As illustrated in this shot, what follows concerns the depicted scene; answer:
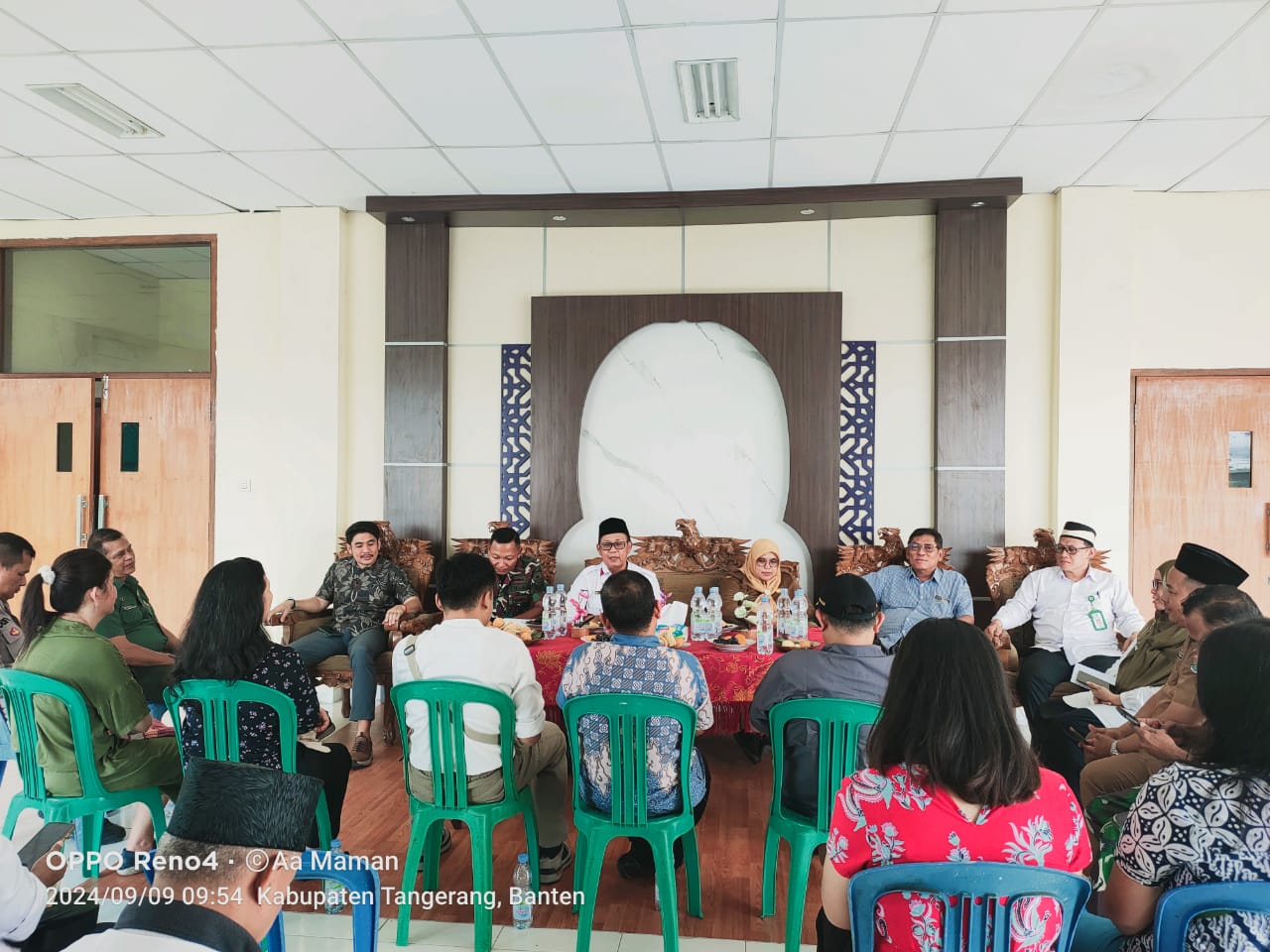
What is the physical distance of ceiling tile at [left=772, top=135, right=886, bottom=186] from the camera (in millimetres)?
4250

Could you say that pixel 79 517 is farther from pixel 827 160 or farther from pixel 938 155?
pixel 938 155

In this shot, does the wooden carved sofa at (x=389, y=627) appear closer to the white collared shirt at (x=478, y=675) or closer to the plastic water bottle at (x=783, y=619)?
the white collared shirt at (x=478, y=675)

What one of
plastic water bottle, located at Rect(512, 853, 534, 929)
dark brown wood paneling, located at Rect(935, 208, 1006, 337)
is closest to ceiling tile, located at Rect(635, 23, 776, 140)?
dark brown wood paneling, located at Rect(935, 208, 1006, 337)

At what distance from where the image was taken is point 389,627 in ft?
13.6

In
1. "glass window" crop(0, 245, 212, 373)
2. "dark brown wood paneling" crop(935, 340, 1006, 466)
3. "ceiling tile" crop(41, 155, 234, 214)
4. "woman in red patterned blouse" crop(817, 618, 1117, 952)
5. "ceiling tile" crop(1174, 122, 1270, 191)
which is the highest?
"ceiling tile" crop(41, 155, 234, 214)

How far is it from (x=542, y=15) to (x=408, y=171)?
186 cm

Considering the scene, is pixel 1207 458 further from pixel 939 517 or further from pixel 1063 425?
pixel 939 517

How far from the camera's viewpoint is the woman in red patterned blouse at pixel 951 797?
138 cm

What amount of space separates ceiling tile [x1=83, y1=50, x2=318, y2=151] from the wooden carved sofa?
2.34m

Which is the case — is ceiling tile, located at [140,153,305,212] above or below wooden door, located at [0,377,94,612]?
above

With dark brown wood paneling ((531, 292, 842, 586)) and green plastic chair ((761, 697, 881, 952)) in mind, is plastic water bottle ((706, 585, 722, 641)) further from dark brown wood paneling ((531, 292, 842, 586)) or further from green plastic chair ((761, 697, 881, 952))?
dark brown wood paneling ((531, 292, 842, 586))

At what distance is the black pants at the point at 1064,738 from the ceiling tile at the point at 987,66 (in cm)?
281

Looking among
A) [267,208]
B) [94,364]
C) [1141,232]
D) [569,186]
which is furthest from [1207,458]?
[94,364]

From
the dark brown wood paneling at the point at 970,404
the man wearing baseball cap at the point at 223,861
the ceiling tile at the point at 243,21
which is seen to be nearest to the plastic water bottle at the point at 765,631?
the dark brown wood paneling at the point at 970,404
